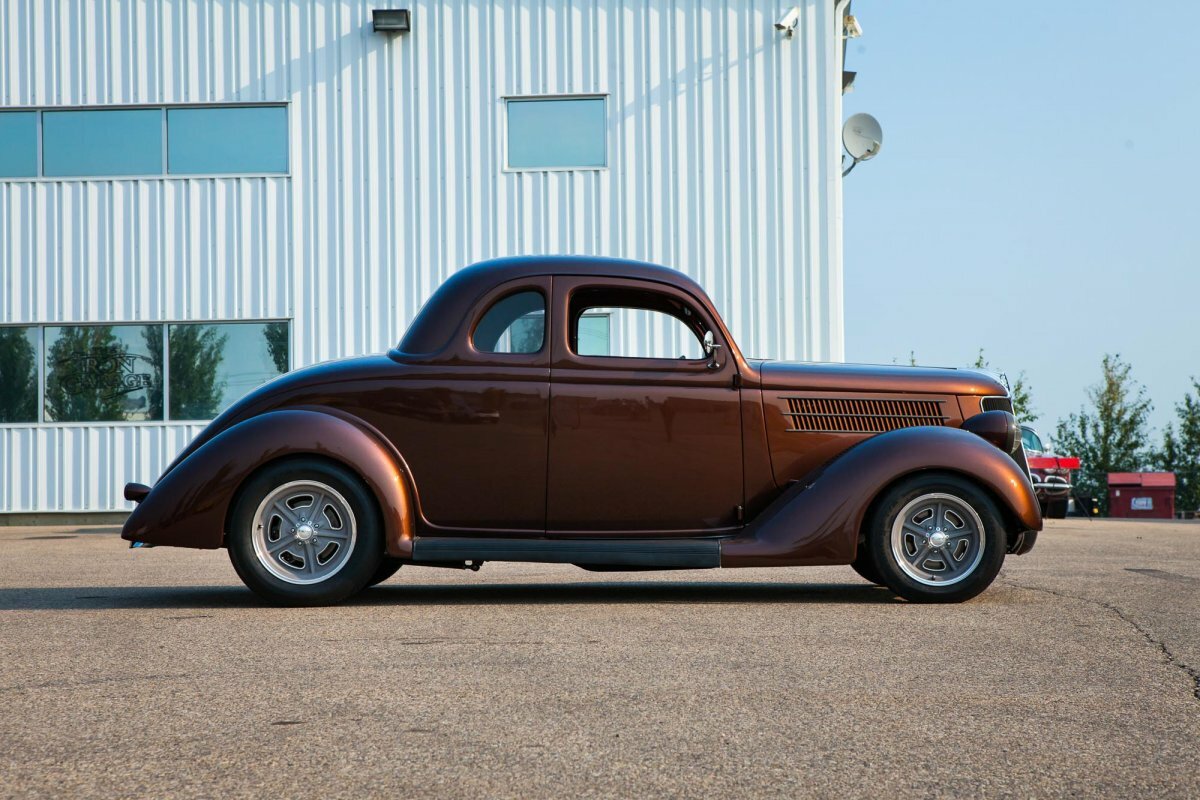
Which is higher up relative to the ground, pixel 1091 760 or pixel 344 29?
pixel 344 29

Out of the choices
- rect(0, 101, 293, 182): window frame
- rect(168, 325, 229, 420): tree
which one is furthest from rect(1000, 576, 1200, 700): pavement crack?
rect(0, 101, 293, 182): window frame

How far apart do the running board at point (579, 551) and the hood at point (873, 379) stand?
41.9 inches

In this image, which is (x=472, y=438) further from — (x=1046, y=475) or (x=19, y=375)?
(x=1046, y=475)

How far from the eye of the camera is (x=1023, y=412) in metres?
45.4

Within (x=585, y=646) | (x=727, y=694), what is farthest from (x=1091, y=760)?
(x=585, y=646)

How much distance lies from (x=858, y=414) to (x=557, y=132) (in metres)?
11.6

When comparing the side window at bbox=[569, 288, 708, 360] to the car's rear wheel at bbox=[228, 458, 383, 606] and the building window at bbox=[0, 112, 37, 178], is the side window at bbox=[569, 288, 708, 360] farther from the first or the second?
the building window at bbox=[0, 112, 37, 178]

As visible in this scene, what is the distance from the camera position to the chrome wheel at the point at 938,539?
24.7 ft

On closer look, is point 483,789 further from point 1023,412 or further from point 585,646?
point 1023,412

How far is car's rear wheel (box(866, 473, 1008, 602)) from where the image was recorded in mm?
7469

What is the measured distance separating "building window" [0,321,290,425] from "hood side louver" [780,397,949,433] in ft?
39.2

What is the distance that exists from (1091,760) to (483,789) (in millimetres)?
1636

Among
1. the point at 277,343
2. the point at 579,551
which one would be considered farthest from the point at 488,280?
the point at 277,343

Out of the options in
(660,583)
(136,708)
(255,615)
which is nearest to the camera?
(136,708)
